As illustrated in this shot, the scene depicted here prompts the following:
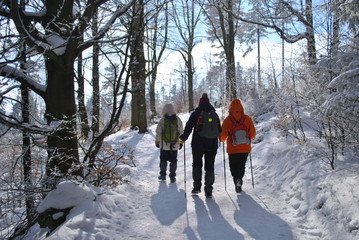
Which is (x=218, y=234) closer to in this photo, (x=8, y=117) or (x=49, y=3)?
(x=8, y=117)

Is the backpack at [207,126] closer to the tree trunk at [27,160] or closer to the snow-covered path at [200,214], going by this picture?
the snow-covered path at [200,214]

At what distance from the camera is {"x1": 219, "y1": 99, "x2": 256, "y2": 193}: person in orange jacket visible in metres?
5.19

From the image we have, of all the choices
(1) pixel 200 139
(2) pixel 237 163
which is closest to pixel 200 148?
(1) pixel 200 139

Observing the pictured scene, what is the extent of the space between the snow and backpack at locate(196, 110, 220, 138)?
1.22 meters

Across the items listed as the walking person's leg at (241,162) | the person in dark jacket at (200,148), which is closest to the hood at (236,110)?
the person in dark jacket at (200,148)

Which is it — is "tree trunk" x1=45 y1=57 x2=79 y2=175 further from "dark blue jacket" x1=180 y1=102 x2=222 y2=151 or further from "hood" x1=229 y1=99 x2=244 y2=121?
"hood" x1=229 y1=99 x2=244 y2=121

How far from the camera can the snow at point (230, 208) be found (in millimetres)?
3434

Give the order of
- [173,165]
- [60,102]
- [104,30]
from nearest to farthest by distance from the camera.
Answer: [104,30]
[60,102]
[173,165]

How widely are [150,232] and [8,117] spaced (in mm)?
2438

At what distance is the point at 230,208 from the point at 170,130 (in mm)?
2589

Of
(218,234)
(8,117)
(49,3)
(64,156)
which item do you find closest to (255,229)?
(218,234)

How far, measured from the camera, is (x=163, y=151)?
647cm

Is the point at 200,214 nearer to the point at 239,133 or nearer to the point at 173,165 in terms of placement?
the point at 239,133

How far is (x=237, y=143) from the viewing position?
5156 mm
